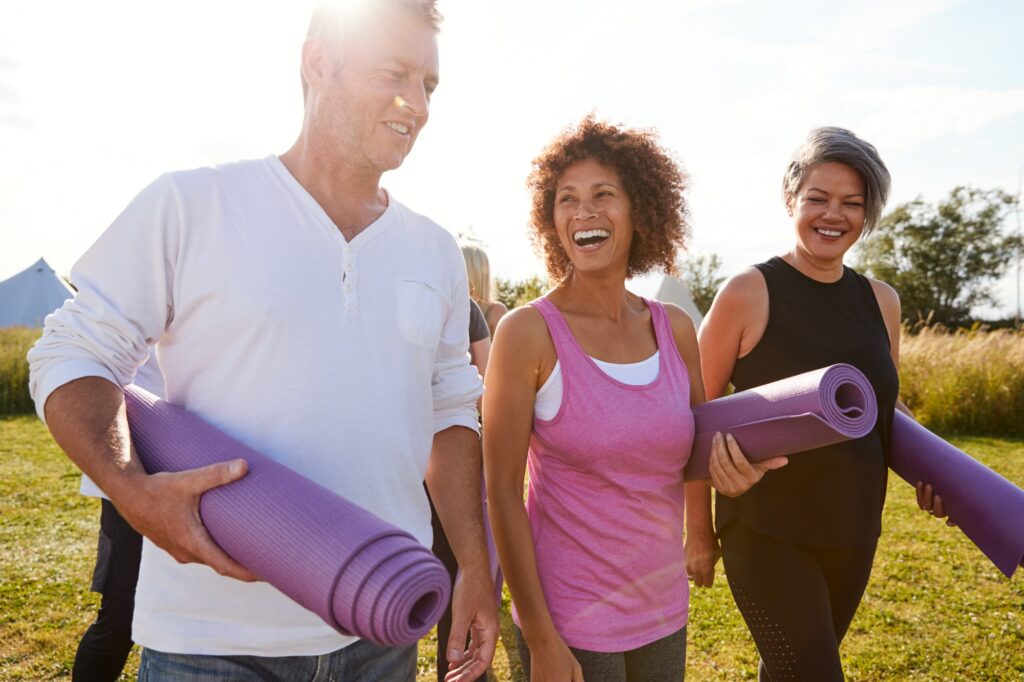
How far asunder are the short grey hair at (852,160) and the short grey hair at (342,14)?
4.91ft

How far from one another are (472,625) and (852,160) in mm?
1931

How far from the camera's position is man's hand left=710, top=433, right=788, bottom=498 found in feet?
6.34

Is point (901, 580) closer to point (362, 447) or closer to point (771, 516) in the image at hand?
point (771, 516)

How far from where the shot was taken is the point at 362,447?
150 cm

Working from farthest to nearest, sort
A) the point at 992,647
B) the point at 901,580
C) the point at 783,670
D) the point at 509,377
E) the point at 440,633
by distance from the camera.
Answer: the point at 901,580 → the point at 992,647 → the point at 440,633 → the point at 783,670 → the point at 509,377

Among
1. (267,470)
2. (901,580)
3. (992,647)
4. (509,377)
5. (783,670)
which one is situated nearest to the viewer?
(267,470)

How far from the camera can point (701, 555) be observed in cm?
260

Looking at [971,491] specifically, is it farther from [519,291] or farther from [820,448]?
[519,291]

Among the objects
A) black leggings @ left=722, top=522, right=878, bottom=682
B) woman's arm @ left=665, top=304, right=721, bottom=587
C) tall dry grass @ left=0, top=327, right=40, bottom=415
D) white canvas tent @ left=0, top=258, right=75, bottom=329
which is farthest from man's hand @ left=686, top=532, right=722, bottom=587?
white canvas tent @ left=0, top=258, right=75, bottom=329

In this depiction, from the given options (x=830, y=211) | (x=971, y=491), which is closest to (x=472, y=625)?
(x=971, y=491)

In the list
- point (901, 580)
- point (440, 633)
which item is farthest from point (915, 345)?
point (440, 633)

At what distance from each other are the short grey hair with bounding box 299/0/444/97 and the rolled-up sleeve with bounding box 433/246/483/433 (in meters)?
0.53

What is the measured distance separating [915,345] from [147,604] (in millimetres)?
13622

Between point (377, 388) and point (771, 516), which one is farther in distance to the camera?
point (771, 516)
